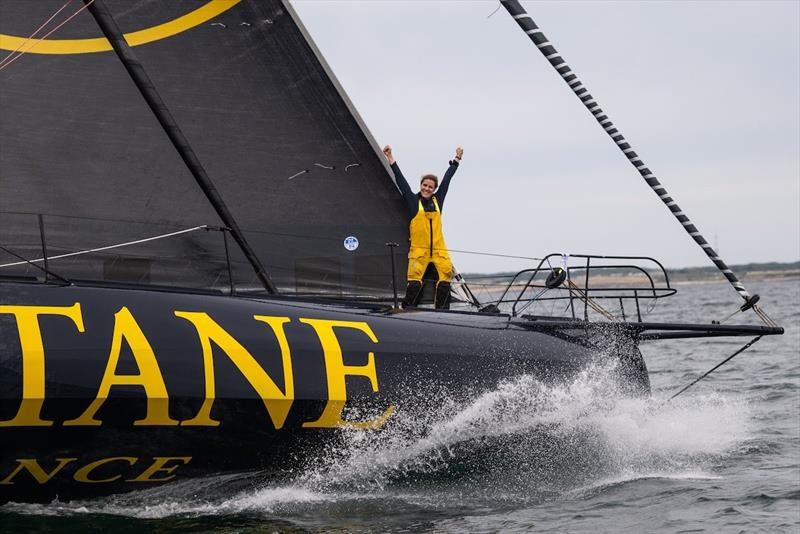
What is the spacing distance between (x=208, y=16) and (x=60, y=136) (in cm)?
157

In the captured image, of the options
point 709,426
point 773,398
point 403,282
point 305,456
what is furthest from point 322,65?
point 773,398

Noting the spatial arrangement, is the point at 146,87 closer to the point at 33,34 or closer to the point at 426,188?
the point at 33,34

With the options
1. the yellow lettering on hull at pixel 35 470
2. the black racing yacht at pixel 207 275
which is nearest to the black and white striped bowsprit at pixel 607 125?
the black racing yacht at pixel 207 275

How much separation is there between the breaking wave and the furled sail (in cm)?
196

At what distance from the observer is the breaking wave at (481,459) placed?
25.0 feet

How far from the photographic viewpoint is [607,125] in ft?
A: 30.7

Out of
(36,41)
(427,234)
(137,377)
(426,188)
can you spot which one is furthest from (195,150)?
(137,377)

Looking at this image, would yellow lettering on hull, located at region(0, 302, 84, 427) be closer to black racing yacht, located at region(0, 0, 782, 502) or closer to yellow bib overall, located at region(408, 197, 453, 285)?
black racing yacht, located at region(0, 0, 782, 502)

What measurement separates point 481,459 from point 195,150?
3529 mm

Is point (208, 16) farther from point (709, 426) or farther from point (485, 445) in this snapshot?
point (709, 426)

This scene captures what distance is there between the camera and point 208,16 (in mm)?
9469

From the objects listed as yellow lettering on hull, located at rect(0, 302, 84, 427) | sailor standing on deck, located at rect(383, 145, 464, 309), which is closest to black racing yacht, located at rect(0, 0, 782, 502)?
yellow lettering on hull, located at rect(0, 302, 84, 427)

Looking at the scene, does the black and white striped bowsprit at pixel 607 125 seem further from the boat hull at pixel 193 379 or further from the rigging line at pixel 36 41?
the rigging line at pixel 36 41

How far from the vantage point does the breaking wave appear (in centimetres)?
762
